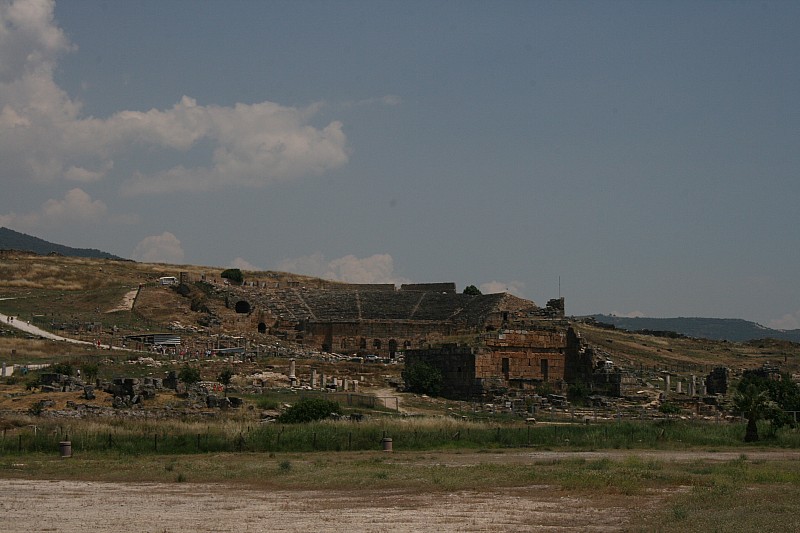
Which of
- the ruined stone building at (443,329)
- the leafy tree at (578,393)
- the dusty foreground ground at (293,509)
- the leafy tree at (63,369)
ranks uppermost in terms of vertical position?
the ruined stone building at (443,329)

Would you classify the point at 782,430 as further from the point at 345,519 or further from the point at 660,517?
the point at 345,519

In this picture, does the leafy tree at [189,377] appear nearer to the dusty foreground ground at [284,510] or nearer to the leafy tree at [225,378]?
the leafy tree at [225,378]

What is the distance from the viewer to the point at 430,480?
22688 mm

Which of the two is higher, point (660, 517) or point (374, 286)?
point (374, 286)

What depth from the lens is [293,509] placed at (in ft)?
61.8

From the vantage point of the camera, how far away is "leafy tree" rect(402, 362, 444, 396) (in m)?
45.8

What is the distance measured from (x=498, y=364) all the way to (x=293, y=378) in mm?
9503

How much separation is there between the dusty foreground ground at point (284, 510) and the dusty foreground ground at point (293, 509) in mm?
16

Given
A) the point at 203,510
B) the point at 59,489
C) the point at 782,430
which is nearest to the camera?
the point at 203,510

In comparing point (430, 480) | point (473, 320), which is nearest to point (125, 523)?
point (430, 480)

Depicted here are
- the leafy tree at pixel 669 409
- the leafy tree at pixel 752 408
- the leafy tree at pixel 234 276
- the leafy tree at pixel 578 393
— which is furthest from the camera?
the leafy tree at pixel 234 276

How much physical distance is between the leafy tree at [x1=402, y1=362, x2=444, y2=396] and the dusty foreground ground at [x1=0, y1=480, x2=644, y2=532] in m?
23.8

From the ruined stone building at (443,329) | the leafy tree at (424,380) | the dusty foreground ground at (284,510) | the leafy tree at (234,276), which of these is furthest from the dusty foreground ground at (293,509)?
the leafy tree at (234,276)

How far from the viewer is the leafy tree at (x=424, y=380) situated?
45.8m
